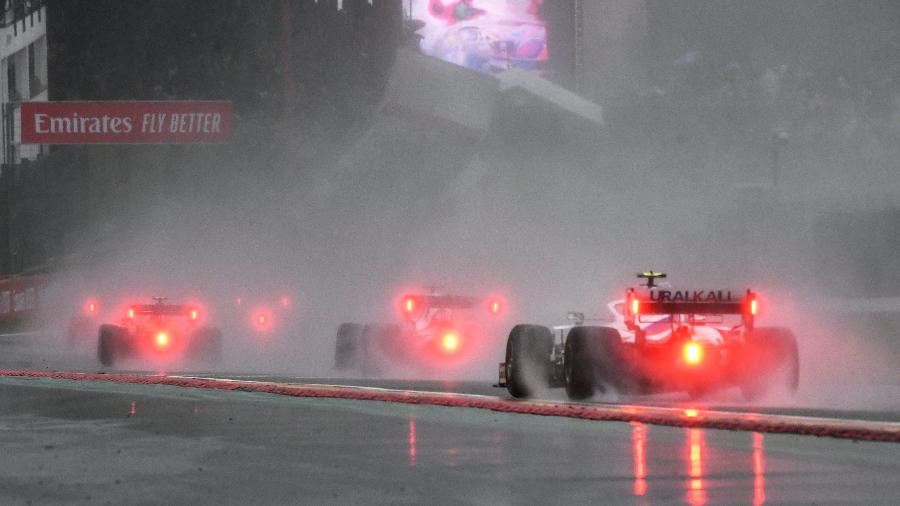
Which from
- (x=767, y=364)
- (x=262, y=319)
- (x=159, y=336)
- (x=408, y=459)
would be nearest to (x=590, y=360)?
(x=767, y=364)

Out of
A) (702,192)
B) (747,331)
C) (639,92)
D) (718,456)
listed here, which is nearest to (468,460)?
(718,456)

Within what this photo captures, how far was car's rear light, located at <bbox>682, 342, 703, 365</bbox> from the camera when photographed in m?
17.6

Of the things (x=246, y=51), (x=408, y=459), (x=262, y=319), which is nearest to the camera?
(x=408, y=459)

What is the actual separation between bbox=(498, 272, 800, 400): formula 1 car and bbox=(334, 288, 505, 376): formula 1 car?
7876mm

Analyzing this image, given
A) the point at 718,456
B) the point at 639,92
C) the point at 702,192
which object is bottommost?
the point at 718,456

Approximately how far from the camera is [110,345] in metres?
30.2

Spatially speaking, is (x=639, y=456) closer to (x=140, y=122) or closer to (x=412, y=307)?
(x=412, y=307)

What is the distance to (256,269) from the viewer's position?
66750mm

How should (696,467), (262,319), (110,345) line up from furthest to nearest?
(262,319), (110,345), (696,467)

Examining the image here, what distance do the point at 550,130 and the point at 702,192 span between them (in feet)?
28.7

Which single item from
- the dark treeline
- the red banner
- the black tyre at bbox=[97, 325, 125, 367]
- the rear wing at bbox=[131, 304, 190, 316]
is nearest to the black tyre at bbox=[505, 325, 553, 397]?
the black tyre at bbox=[97, 325, 125, 367]

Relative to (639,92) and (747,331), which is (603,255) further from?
(747,331)

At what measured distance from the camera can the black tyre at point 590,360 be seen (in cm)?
1705

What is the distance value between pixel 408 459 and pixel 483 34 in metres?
92.0
